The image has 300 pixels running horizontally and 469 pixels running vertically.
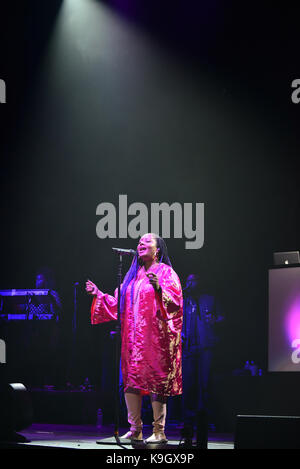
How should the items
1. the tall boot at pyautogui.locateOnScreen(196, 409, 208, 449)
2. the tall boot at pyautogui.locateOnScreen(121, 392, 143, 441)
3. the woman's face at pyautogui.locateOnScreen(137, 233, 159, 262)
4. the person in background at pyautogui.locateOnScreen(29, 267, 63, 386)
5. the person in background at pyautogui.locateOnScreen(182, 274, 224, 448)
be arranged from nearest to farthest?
the tall boot at pyautogui.locateOnScreen(196, 409, 208, 449), the tall boot at pyautogui.locateOnScreen(121, 392, 143, 441), the woman's face at pyautogui.locateOnScreen(137, 233, 159, 262), the person in background at pyautogui.locateOnScreen(182, 274, 224, 448), the person in background at pyautogui.locateOnScreen(29, 267, 63, 386)

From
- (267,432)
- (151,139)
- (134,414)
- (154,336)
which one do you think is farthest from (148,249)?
(151,139)

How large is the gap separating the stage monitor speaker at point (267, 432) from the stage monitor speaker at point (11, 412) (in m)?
2.42

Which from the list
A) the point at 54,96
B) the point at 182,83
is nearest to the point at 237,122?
the point at 182,83

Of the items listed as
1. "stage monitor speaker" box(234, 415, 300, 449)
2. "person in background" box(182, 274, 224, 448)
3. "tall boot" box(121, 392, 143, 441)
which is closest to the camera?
"stage monitor speaker" box(234, 415, 300, 449)

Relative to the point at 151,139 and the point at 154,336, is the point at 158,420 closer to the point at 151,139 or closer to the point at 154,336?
Result: the point at 154,336

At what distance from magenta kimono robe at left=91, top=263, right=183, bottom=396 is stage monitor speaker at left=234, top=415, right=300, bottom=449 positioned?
6.29 ft

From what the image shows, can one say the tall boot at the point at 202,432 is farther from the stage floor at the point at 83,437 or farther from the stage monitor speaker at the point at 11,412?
the stage monitor speaker at the point at 11,412

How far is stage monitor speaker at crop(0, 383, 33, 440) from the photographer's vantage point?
211 inches

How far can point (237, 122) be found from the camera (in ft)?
28.1

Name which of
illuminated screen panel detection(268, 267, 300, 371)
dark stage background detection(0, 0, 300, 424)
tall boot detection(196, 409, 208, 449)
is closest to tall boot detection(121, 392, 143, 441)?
tall boot detection(196, 409, 208, 449)

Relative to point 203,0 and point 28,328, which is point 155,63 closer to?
point 203,0

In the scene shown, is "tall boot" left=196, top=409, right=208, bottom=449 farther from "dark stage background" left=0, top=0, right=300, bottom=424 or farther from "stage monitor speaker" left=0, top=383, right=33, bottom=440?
"dark stage background" left=0, top=0, right=300, bottom=424

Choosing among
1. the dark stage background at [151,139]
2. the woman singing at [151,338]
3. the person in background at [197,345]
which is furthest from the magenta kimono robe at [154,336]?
the dark stage background at [151,139]

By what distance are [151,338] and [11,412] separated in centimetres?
128
